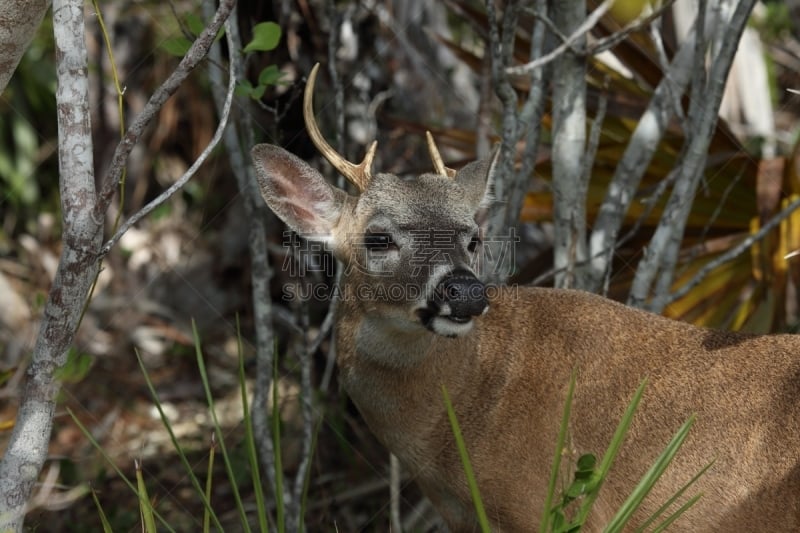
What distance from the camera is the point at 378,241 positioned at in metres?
4.96

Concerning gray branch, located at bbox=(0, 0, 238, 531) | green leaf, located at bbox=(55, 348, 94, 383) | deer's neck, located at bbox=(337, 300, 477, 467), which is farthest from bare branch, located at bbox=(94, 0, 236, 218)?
deer's neck, located at bbox=(337, 300, 477, 467)

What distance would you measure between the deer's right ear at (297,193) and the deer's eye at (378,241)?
368mm

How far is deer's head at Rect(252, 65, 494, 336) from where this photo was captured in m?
4.53

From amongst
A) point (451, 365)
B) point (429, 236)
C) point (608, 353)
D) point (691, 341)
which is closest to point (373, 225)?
point (429, 236)

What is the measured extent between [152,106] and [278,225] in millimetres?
3928

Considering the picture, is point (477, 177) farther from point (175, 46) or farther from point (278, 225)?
point (278, 225)

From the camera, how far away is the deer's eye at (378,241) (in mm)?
4926

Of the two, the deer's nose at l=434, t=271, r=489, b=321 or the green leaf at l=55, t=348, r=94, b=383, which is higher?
the deer's nose at l=434, t=271, r=489, b=321

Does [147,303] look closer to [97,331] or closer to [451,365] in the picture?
[97,331]

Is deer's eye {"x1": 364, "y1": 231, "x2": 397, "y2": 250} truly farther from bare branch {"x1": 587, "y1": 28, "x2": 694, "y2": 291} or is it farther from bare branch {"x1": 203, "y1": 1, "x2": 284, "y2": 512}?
bare branch {"x1": 587, "y1": 28, "x2": 694, "y2": 291}

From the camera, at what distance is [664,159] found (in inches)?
261

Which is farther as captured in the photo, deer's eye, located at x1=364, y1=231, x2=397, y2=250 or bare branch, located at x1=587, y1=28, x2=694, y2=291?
bare branch, located at x1=587, y1=28, x2=694, y2=291

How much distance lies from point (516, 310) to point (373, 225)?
853 millimetres

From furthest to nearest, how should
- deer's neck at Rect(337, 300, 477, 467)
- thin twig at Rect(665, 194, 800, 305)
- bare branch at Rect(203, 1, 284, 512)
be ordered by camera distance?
bare branch at Rect(203, 1, 284, 512)
thin twig at Rect(665, 194, 800, 305)
deer's neck at Rect(337, 300, 477, 467)
